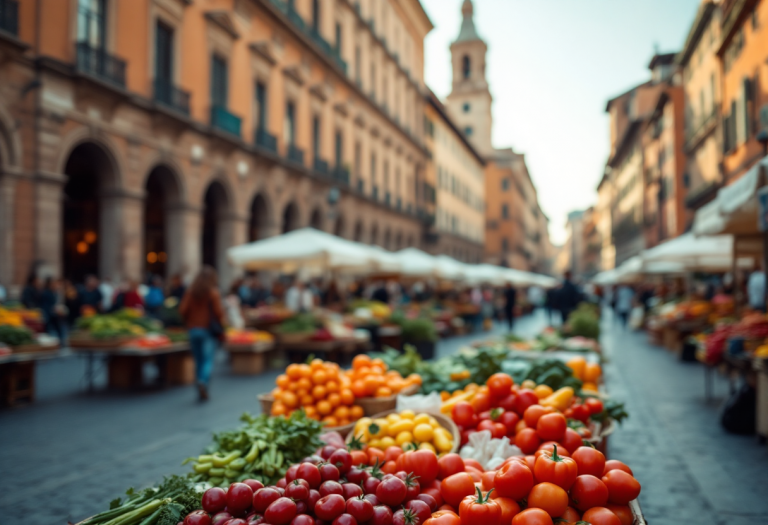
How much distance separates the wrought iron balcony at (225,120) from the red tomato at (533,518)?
19672mm

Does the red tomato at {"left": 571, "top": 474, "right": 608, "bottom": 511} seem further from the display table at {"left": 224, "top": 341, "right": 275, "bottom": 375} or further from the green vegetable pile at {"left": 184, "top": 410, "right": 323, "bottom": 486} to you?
the display table at {"left": 224, "top": 341, "right": 275, "bottom": 375}

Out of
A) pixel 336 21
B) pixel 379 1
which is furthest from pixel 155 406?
pixel 379 1

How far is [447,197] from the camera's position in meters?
53.8

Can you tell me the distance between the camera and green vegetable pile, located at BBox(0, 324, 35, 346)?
794 centimetres

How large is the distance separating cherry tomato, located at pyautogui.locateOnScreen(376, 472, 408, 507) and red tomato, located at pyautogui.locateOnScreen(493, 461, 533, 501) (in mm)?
385

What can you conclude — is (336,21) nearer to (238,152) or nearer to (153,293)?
(238,152)

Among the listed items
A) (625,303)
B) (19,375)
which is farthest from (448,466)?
(625,303)

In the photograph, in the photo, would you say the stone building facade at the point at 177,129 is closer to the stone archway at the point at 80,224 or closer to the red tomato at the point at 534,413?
the stone archway at the point at 80,224

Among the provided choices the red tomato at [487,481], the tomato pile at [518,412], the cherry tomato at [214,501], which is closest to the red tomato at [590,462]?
the red tomato at [487,481]

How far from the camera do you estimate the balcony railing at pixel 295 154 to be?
25531mm

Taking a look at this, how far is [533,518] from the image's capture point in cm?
217

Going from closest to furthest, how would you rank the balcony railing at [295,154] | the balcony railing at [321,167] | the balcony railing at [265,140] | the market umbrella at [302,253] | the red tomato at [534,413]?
the red tomato at [534,413], the market umbrella at [302,253], the balcony railing at [265,140], the balcony railing at [295,154], the balcony railing at [321,167]

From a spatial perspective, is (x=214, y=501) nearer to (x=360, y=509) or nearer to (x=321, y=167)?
(x=360, y=509)

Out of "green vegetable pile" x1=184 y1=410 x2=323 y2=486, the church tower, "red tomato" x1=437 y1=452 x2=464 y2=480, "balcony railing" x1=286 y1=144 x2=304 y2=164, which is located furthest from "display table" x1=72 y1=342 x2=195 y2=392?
the church tower
